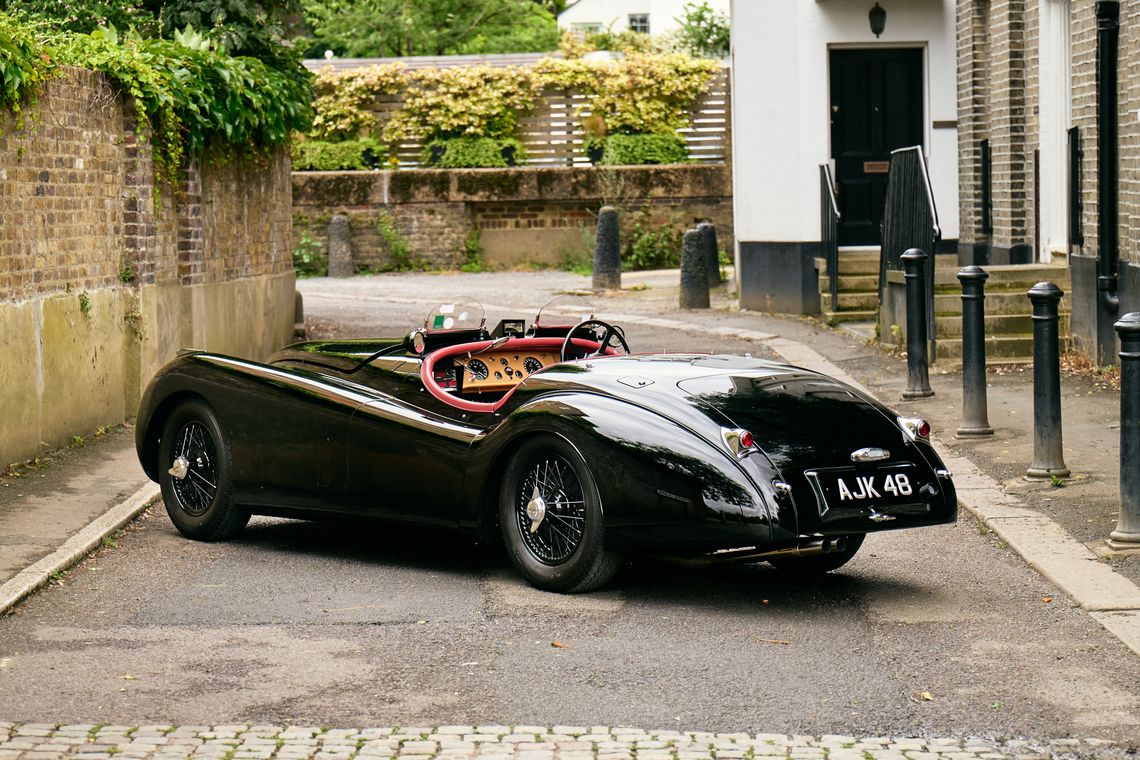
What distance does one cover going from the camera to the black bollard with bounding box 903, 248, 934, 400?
11984mm

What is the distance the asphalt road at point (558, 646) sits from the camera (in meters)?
4.99

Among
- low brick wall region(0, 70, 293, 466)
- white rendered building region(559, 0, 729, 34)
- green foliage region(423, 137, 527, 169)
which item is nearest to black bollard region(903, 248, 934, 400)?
low brick wall region(0, 70, 293, 466)

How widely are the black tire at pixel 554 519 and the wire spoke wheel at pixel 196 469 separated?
1.90m

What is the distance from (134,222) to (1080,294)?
797 centimetres

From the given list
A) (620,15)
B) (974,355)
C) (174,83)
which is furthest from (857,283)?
(620,15)

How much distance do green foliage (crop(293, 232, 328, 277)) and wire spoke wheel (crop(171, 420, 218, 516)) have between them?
2062 centimetres

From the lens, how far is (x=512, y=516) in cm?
668

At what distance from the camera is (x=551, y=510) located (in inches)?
257

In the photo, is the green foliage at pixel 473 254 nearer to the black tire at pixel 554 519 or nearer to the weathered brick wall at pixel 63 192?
the weathered brick wall at pixel 63 192

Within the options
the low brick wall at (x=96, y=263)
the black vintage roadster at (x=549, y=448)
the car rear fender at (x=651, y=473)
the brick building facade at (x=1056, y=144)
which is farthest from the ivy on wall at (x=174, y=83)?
the brick building facade at (x=1056, y=144)

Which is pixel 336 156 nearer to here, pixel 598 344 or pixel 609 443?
pixel 598 344

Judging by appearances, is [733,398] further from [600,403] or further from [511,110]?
[511,110]

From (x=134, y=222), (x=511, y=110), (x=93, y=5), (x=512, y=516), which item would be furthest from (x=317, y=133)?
(x=512, y=516)

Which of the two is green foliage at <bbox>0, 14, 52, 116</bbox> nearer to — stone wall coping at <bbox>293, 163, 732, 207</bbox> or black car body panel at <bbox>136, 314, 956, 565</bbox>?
black car body panel at <bbox>136, 314, 956, 565</bbox>
